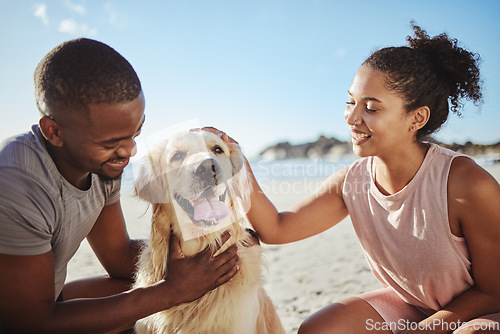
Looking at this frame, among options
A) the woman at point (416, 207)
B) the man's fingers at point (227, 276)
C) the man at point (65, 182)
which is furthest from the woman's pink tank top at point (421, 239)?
the man at point (65, 182)

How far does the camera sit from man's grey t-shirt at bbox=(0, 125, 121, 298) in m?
1.36

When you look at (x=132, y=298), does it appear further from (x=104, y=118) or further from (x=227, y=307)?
(x=104, y=118)

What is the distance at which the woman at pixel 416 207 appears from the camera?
1729 mm

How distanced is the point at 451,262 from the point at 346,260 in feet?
8.02

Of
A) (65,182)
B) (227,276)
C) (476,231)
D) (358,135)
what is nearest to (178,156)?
(65,182)

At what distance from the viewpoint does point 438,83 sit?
78.7 inches

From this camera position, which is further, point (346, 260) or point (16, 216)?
point (346, 260)

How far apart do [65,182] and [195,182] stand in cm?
65

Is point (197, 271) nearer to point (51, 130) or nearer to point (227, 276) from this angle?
point (227, 276)

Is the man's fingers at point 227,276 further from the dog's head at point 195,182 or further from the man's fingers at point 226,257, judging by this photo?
the dog's head at point 195,182

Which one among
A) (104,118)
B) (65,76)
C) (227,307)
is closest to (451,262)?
(227,307)

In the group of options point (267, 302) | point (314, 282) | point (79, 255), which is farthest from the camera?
point (79, 255)

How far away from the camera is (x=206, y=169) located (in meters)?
1.91

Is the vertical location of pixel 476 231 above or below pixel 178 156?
below
